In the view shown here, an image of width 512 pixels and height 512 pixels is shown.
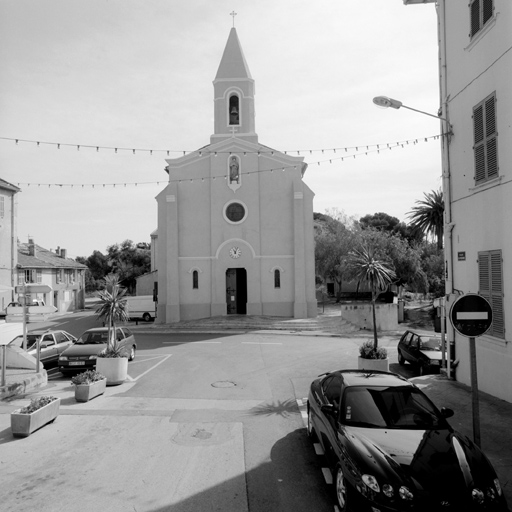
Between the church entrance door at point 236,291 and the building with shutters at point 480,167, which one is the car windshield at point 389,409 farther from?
the church entrance door at point 236,291

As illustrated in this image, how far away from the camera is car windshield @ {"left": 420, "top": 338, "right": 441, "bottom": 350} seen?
1424 centimetres

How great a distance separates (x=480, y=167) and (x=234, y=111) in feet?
71.8

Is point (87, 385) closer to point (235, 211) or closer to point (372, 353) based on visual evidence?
point (372, 353)

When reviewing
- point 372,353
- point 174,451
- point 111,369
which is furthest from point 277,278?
point 174,451

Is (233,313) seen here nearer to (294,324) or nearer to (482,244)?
(294,324)

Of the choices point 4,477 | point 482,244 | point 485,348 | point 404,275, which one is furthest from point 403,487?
point 404,275

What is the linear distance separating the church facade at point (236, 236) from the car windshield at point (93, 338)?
11.9 meters

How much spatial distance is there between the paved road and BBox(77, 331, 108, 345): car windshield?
7.19 feet

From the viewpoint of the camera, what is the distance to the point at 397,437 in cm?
566

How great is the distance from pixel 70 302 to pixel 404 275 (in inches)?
1250

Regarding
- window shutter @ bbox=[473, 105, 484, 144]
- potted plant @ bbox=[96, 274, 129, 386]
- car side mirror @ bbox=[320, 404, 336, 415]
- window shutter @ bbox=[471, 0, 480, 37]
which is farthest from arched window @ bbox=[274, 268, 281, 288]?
car side mirror @ bbox=[320, 404, 336, 415]

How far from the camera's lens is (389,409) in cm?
627

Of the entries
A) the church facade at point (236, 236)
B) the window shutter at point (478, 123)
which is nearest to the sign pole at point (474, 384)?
the window shutter at point (478, 123)

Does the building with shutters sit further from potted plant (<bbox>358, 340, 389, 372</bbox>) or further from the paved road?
the paved road
